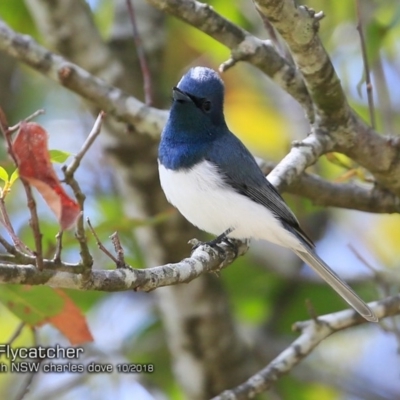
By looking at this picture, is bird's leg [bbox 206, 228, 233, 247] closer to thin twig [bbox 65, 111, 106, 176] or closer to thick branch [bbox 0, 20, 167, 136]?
thick branch [bbox 0, 20, 167, 136]

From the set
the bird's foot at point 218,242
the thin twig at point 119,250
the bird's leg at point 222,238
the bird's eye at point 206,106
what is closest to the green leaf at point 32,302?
the bird's foot at point 218,242

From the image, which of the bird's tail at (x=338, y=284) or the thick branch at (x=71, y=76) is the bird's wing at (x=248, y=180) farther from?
the thick branch at (x=71, y=76)

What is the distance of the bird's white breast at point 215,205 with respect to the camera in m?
3.12

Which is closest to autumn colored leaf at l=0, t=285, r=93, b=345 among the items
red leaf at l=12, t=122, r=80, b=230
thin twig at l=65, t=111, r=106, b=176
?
thin twig at l=65, t=111, r=106, b=176

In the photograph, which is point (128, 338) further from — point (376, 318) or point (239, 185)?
point (376, 318)

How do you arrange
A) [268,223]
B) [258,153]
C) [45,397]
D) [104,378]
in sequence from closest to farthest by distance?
[268,223] < [45,397] < [104,378] < [258,153]

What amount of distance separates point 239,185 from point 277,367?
835mm

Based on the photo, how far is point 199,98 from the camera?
3312mm

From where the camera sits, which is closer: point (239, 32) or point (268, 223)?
point (239, 32)

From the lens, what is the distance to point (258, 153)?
561 cm

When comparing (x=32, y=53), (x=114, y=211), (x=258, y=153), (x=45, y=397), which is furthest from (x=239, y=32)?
(x=258, y=153)

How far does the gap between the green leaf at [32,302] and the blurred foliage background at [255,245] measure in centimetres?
88

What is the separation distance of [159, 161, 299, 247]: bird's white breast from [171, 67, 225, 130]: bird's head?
0.77 ft

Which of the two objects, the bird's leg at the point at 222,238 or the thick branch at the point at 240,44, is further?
the bird's leg at the point at 222,238
